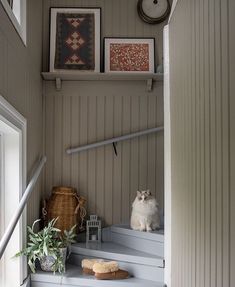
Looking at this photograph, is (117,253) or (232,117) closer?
(232,117)

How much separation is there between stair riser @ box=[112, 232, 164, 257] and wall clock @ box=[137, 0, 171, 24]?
223cm

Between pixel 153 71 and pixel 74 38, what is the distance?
896 millimetres

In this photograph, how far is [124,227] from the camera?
3.99 meters

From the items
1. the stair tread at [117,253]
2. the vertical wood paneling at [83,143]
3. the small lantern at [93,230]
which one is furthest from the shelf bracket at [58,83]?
the stair tread at [117,253]

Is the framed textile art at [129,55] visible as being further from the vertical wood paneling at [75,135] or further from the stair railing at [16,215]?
the stair railing at [16,215]

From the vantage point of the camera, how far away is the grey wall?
4195 mm

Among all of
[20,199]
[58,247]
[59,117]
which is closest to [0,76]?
[20,199]

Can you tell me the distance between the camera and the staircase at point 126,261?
10.6 ft

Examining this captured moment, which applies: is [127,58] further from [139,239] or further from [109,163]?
[139,239]

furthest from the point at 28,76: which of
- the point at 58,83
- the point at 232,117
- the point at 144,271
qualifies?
the point at 232,117

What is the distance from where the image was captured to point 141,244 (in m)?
3.59

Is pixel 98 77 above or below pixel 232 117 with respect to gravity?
above

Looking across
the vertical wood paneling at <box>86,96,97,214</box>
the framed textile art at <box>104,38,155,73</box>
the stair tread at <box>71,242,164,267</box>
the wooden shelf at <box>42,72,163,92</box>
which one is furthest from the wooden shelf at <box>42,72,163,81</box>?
the stair tread at <box>71,242,164,267</box>

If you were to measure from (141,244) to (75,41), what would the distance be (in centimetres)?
216
